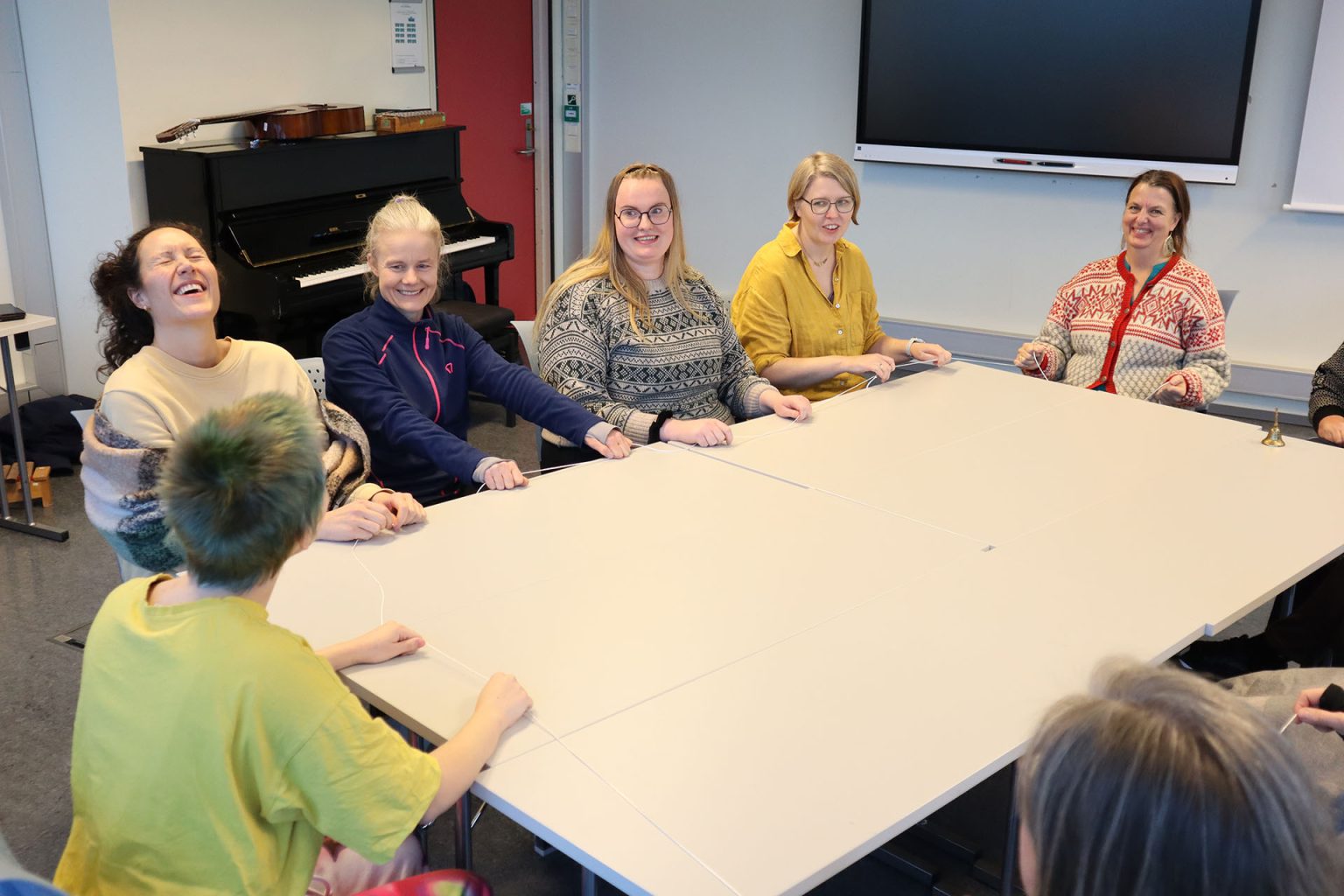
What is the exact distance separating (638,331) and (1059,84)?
3279 millimetres

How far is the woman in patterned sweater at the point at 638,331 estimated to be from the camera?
2736 millimetres

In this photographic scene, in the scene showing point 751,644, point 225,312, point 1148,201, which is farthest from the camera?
point 225,312

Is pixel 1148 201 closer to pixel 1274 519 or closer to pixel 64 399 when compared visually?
pixel 1274 519

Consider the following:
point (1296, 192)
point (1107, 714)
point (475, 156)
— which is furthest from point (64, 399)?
point (1296, 192)

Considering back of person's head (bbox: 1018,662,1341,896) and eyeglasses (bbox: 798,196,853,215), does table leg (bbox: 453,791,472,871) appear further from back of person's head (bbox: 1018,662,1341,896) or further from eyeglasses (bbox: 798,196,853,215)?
eyeglasses (bbox: 798,196,853,215)

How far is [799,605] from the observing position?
1853mm

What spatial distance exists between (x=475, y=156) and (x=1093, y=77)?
298 cm

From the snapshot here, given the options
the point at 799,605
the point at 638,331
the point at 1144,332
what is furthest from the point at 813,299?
the point at 799,605

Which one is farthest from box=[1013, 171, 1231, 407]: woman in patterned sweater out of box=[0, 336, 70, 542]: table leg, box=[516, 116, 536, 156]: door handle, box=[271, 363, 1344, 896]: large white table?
box=[516, 116, 536, 156]: door handle

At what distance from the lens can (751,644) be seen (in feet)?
5.64

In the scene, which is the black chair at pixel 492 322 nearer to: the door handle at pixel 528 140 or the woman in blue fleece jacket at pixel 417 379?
the door handle at pixel 528 140

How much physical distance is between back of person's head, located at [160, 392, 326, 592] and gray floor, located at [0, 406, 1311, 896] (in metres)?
1.08

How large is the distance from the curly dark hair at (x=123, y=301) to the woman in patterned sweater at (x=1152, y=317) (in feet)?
7.48

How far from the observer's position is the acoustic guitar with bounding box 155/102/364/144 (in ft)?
14.4
